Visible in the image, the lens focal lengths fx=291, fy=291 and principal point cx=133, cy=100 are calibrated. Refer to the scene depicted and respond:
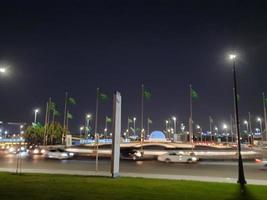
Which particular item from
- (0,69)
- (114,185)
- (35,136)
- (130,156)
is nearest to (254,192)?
(114,185)

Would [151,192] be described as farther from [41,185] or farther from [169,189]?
[41,185]

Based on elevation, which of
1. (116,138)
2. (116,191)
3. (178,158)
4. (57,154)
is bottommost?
(116,191)

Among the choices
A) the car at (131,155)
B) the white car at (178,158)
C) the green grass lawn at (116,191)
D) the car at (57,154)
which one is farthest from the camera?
the car at (131,155)

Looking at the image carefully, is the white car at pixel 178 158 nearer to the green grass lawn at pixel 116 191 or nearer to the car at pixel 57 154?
the car at pixel 57 154

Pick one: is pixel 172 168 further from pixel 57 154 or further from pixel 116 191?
pixel 57 154

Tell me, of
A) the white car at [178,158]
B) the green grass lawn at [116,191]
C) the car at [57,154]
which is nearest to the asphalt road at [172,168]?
Result: the white car at [178,158]

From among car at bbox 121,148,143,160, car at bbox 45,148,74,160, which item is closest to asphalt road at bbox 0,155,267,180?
car at bbox 45,148,74,160

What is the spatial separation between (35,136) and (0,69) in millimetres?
66608

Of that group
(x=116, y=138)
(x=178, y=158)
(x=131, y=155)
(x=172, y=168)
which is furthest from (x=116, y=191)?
(x=131, y=155)

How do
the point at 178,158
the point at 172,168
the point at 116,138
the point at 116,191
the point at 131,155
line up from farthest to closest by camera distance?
1. the point at 131,155
2. the point at 178,158
3. the point at 172,168
4. the point at 116,138
5. the point at 116,191

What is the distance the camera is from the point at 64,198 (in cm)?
1195

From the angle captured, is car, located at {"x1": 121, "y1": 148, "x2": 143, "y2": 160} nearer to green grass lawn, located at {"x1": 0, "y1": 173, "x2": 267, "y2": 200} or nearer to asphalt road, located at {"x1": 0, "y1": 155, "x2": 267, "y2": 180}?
asphalt road, located at {"x1": 0, "y1": 155, "x2": 267, "y2": 180}

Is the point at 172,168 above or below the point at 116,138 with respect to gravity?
below

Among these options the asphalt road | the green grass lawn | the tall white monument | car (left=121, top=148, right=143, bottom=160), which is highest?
the tall white monument
